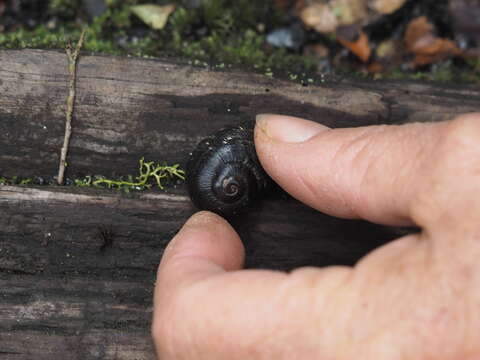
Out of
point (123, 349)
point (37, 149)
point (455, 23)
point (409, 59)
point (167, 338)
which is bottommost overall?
point (123, 349)

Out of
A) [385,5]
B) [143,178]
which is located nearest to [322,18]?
[385,5]

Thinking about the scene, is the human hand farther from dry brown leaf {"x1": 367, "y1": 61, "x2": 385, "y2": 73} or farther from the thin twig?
dry brown leaf {"x1": 367, "y1": 61, "x2": 385, "y2": 73}

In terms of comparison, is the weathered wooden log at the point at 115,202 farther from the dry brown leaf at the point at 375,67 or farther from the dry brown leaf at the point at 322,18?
the dry brown leaf at the point at 322,18

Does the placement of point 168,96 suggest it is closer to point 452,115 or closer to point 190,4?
point 190,4

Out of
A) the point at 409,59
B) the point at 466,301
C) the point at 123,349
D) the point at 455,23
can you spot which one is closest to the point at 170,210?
the point at 123,349

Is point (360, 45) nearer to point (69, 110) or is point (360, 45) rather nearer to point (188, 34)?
point (188, 34)

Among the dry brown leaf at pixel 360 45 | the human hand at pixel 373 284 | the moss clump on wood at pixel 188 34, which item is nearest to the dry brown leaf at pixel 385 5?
the dry brown leaf at pixel 360 45
